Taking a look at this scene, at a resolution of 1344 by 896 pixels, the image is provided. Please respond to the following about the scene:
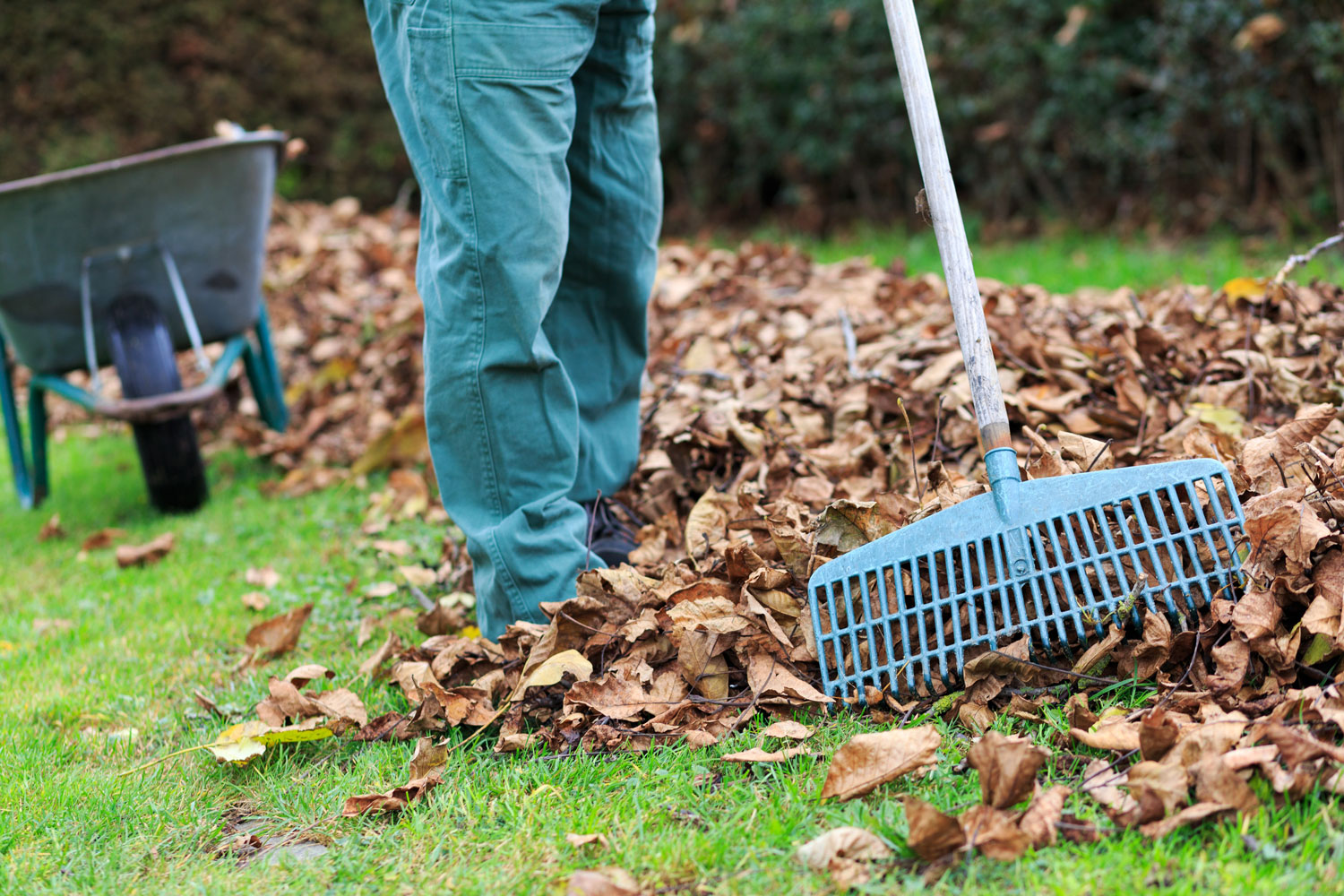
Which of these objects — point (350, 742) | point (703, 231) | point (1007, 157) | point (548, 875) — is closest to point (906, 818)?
point (548, 875)

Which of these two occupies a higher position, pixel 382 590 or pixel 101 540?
pixel 101 540

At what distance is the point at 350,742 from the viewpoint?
183 cm

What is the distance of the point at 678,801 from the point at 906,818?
0.34 metres

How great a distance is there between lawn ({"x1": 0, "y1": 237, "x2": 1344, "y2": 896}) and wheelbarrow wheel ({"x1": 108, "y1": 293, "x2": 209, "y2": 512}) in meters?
0.85

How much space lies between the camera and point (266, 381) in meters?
3.88

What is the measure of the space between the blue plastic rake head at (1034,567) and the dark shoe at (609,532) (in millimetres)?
641

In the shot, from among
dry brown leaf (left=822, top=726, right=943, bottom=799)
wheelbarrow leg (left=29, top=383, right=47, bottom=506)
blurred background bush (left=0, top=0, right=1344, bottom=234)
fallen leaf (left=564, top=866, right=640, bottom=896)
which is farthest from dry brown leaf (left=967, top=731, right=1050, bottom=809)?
blurred background bush (left=0, top=0, right=1344, bottom=234)

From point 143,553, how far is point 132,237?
0.96 meters

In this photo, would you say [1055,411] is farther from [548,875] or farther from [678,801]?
[548,875]

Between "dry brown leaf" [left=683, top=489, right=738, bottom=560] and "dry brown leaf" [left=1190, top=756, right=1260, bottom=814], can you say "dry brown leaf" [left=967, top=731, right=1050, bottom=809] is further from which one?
"dry brown leaf" [left=683, top=489, right=738, bottom=560]

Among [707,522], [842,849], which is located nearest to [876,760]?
[842,849]

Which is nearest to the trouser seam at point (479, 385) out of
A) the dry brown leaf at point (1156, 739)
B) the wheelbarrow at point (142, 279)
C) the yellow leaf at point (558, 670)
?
the yellow leaf at point (558, 670)

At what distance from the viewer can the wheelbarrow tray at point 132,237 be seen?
3027mm

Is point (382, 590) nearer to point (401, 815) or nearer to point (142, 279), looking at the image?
point (401, 815)
